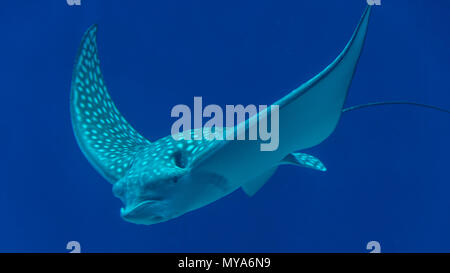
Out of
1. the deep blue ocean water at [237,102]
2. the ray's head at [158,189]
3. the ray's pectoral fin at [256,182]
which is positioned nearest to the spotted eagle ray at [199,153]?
the ray's head at [158,189]

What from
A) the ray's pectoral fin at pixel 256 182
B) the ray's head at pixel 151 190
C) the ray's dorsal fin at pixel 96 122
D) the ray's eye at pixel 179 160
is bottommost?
the ray's head at pixel 151 190

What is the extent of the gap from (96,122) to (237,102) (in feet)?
5.55

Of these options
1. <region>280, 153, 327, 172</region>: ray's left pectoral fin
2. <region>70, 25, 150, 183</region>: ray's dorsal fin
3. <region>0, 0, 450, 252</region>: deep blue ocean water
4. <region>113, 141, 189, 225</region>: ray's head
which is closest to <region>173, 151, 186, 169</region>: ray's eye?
<region>113, 141, 189, 225</region>: ray's head

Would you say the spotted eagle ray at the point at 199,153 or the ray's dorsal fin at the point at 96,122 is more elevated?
the ray's dorsal fin at the point at 96,122

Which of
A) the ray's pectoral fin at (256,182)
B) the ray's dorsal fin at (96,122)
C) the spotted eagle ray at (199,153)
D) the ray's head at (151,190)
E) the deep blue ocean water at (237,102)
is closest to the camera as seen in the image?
the spotted eagle ray at (199,153)

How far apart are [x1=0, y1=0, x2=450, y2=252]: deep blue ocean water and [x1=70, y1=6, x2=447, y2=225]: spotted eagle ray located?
1389 millimetres

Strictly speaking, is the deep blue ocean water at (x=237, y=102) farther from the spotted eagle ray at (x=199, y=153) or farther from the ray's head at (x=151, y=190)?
the ray's head at (x=151, y=190)

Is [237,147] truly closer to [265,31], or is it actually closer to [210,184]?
[210,184]

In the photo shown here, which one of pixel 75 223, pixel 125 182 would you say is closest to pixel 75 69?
pixel 125 182

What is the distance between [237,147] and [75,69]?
1594mm

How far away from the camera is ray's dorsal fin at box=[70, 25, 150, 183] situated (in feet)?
7.94

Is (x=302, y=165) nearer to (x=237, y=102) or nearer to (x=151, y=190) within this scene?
(x=151, y=190)

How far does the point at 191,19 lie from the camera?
4.08 m

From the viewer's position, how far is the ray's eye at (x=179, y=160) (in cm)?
221
